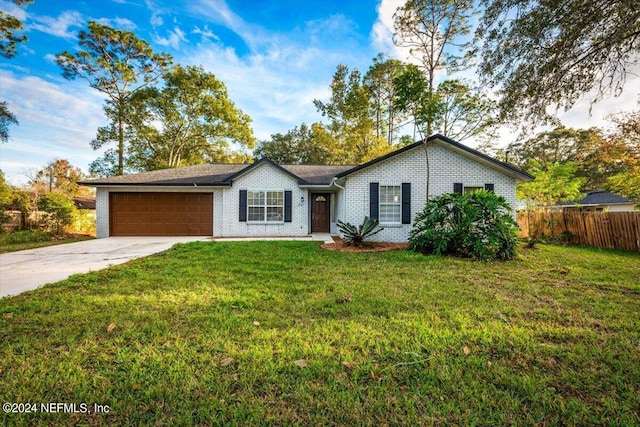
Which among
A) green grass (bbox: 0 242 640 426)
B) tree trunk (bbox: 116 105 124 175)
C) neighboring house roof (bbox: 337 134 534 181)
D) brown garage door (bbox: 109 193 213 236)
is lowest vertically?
green grass (bbox: 0 242 640 426)

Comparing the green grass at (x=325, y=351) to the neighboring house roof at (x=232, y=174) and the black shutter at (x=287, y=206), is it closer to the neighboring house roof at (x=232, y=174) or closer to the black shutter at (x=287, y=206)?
the neighboring house roof at (x=232, y=174)

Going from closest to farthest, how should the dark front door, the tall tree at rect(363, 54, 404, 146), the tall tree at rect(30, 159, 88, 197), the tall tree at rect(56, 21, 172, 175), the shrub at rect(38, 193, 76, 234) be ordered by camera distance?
the shrub at rect(38, 193, 76, 234), the dark front door, the tall tree at rect(56, 21, 172, 175), the tall tree at rect(363, 54, 404, 146), the tall tree at rect(30, 159, 88, 197)

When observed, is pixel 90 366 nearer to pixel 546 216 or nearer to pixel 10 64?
pixel 10 64

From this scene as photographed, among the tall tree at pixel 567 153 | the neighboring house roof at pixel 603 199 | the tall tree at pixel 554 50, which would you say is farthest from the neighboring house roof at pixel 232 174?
the neighboring house roof at pixel 603 199

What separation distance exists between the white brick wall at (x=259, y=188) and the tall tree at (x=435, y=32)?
1009cm

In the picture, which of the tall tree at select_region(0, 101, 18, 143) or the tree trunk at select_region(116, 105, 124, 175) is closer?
the tall tree at select_region(0, 101, 18, 143)

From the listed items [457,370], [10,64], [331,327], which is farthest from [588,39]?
[10,64]

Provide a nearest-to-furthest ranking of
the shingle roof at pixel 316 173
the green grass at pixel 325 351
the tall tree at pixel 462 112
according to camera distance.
→ 1. the green grass at pixel 325 351
2. the shingle roof at pixel 316 173
3. the tall tree at pixel 462 112

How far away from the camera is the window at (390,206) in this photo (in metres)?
10.8

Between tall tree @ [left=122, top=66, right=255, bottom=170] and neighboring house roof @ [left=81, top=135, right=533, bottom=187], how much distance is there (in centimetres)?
943

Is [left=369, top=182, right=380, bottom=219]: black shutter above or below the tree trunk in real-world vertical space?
below

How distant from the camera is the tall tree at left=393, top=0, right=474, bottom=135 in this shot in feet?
50.4

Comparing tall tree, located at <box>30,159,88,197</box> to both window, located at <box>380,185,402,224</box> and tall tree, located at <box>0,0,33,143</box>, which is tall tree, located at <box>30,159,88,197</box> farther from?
window, located at <box>380,185,402,224</box>

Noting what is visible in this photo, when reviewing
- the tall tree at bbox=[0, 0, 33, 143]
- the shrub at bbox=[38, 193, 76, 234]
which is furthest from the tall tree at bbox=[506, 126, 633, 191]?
the shrub at bbox=[38, 193, 76, 234]
